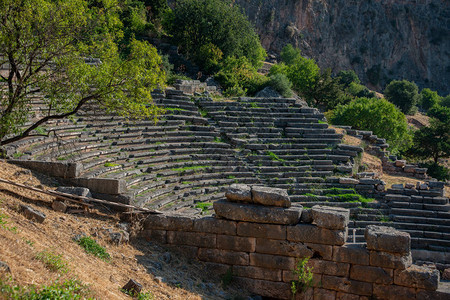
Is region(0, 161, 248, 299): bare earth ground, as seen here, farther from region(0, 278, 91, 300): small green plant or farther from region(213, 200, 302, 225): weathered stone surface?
region(213, 200, 302, 225): weathered stone surface

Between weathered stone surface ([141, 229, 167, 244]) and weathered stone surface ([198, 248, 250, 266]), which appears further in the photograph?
weathered stone surface ([141, 229, 167, 244])

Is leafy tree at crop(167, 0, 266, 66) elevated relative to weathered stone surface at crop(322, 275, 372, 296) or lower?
elevated

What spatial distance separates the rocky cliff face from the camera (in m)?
71.4

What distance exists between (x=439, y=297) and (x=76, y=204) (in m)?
7.34

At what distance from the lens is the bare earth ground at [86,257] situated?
6.22 m

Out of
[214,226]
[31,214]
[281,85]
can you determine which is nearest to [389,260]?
[214,226]

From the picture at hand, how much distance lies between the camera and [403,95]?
59.9m

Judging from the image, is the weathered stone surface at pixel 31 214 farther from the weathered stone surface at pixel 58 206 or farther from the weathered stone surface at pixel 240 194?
the weathered stone surface at pixel 240 194

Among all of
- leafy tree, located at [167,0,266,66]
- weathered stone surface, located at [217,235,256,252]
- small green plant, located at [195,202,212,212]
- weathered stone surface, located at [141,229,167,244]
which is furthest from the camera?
leafy tree, located at [167,0,266,66]

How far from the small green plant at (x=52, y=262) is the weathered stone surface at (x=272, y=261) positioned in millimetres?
4016

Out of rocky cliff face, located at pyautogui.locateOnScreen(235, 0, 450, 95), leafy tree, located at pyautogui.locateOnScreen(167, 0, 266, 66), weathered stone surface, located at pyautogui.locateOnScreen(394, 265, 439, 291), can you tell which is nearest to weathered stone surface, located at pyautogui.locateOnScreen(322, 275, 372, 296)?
weathered stone surface, located at pyautogui.locateOnScreen(394, 265, 439, 291)

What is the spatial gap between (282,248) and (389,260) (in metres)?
2.05

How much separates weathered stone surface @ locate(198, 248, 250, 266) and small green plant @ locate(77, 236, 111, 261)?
83.3 inches

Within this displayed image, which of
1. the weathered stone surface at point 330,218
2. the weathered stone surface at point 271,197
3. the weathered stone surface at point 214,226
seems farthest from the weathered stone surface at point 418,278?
the weathered stone surface at point 214,226
